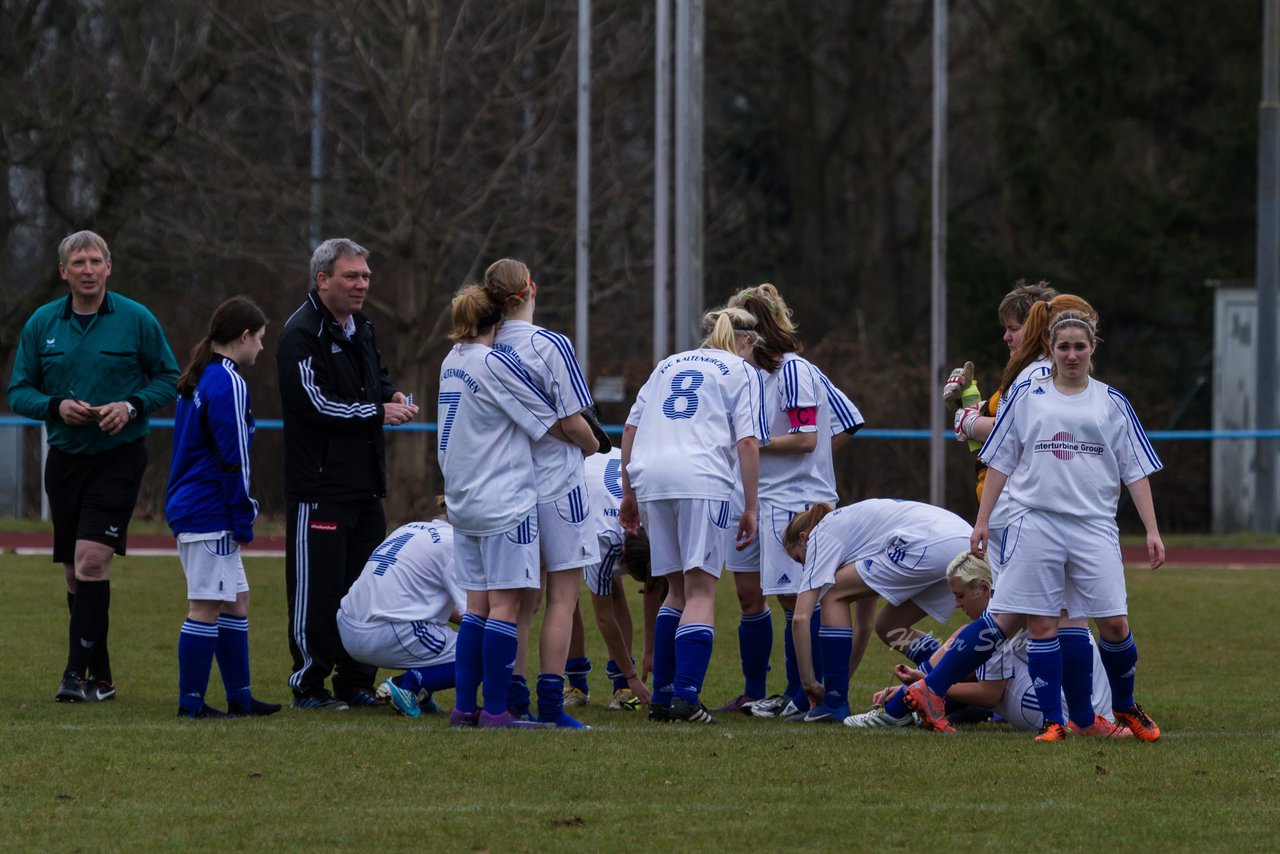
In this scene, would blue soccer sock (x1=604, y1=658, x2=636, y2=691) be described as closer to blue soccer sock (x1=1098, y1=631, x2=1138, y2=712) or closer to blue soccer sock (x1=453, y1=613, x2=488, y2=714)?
blue soccer sock (x1=453, y1=613, x2=488, y2=714)

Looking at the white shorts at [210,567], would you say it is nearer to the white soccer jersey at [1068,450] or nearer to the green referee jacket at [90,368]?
the green referee jacket at [90,368]

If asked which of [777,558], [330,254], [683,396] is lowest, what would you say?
[777,558]

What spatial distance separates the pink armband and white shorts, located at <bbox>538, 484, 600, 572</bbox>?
1285mm

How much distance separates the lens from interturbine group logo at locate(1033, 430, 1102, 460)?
7.53 m

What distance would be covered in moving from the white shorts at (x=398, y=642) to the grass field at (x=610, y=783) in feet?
0.92

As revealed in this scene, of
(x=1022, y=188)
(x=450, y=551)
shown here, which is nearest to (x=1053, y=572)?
(x=450, y=551)

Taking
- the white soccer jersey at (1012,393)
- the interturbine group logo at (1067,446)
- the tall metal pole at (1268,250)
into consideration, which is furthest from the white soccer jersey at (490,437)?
the tall metal pole at (1268,250)

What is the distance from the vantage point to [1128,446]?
7.63 metres

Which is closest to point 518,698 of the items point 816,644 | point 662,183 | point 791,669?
point 791,669

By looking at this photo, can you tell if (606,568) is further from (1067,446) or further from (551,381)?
(1067,446)

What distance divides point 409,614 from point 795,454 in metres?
1.96

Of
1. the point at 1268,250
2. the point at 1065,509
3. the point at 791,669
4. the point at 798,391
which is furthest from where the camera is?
the point at 1268,250

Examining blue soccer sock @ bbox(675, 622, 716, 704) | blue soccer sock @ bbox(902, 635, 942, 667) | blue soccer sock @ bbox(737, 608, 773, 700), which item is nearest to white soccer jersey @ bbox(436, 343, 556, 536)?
blue soccer sock @ bbox(675, 622, 716, 704)

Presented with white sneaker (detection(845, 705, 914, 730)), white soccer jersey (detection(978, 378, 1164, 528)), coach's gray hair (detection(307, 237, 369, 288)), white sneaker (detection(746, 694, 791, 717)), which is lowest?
white sneaker (detection(746, 694, 791, 717))
